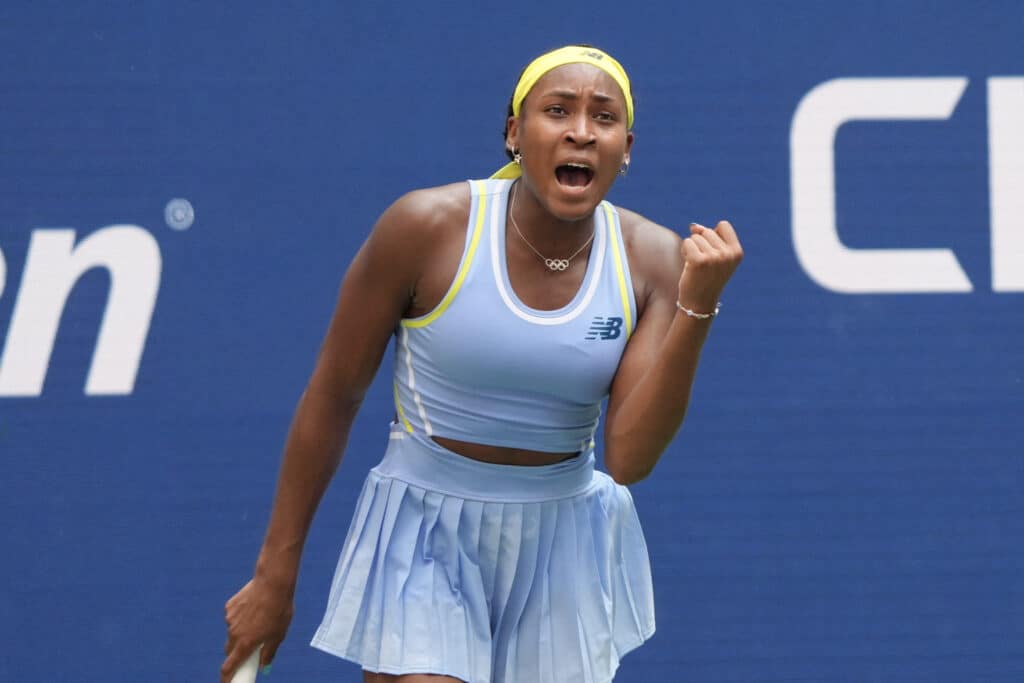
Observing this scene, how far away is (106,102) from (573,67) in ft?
4.96

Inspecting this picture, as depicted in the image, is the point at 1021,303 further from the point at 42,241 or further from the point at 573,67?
the point at 42,241

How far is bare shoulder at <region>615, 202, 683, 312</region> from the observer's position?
2.35 metres

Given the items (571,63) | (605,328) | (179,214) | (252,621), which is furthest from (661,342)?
(179,214)

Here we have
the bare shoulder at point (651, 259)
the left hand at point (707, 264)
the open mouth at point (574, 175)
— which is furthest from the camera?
the bare shoulder at point (651, 259)

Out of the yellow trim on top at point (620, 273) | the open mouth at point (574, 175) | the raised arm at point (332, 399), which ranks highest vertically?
the open mouth at point (574, 175)

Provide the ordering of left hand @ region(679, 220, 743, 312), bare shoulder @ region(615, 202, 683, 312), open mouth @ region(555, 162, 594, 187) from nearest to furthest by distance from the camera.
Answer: left hand @ region(679, 220, 743, 312), open mouth @ region(555, 162, 594, 187), bare shoulder @ region(615, 202, 683, 312)

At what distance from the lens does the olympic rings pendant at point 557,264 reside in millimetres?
2322

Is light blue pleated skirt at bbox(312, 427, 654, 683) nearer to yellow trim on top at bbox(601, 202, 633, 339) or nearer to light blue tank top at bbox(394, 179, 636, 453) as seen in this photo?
light blue tank top at bbox(394, 179, 636, 453)

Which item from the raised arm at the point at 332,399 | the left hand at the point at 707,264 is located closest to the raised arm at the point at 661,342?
→ the left hand at the point at 707,264

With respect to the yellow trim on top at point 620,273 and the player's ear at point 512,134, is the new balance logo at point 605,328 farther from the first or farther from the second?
the player's ear at point 512,134

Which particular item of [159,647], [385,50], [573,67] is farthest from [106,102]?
[573,67]

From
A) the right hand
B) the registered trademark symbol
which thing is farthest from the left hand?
the registered trademark symbol

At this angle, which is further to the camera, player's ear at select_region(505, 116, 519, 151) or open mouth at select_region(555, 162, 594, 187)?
player's ear at select_region(505, 116, 519, 151)

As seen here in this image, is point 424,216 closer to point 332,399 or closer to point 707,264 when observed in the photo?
point 332,399
